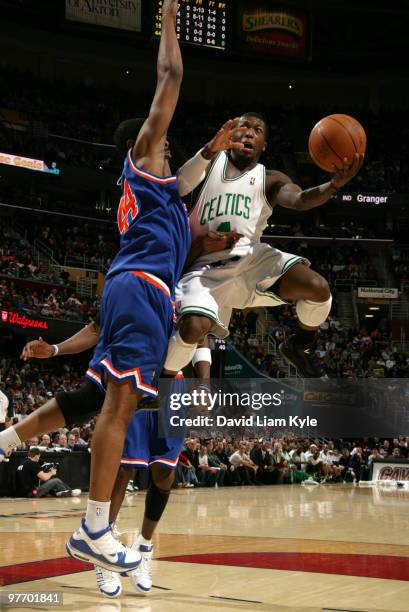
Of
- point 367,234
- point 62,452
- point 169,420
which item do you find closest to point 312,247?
point 367,234

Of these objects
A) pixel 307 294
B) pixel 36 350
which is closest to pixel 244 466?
pixel 307 294

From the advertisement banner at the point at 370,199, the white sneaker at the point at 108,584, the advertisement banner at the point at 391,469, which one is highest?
the advertisement banner at the point at 370,199

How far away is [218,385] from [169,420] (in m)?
15.4

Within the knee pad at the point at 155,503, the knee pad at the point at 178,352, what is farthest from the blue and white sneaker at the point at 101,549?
the knee pad at the point at 178,352

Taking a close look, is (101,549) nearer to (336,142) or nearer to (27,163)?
(336,142)

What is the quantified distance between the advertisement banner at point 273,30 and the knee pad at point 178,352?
21.8 metres

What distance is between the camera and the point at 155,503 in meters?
4.80

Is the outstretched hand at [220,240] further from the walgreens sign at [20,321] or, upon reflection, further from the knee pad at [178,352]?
the walgreens sign at [20,321]

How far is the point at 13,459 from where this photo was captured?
1270cm

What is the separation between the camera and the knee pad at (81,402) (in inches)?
151

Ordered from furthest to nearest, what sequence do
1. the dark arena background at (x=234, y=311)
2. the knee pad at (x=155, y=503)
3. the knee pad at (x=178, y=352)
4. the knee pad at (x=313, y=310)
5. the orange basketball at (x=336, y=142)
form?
the dark arena background at (x=234, y=311) → the knee pad at (x=313, y=310) → the knee pad at (x=155, y=503) → the knee pad at (x=178, y=352) → the orange basketball at (x=336, y=142)

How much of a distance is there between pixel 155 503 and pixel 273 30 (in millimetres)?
23932

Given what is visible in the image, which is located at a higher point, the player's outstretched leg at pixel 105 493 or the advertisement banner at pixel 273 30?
the advertisement banner at pixel 273 30

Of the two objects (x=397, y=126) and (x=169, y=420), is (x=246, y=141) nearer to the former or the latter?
(x=169, y=420)
